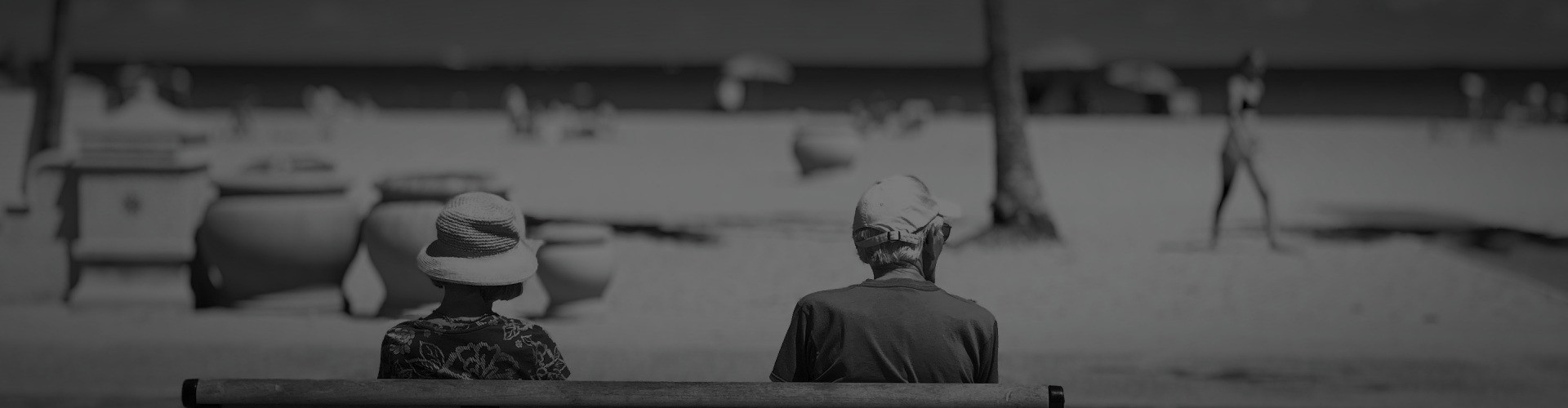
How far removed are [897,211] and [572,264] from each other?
5.60m

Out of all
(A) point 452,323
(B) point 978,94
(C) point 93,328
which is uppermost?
(B) point 978,94

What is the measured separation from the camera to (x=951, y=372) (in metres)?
3.36

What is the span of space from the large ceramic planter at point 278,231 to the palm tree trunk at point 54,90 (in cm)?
694

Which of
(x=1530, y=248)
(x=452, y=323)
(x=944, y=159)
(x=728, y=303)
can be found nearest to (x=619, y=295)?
(x=728, y=303)

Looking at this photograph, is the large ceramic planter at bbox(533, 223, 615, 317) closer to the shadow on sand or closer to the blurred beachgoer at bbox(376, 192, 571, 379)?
the blurred beachgoer at bbox(376, 192, 571, 379)

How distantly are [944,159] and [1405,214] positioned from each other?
10607 millimetres

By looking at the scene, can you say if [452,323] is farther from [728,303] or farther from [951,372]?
[728,303]

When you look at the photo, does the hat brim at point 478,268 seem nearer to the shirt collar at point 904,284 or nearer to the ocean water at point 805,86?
the shirt collar at point 904,284

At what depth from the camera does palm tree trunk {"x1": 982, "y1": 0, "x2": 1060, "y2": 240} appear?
42.3 ft

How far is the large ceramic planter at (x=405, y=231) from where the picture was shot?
27.5ft

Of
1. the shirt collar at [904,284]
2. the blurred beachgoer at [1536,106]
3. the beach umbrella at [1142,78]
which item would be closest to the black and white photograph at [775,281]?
the shirt collar at [904,284]

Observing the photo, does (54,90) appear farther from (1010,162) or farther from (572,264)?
(1010,162)

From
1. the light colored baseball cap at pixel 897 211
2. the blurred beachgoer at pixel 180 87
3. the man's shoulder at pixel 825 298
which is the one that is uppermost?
the blurred beachgoer at pixel 180 87

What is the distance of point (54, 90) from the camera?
14898 mm
